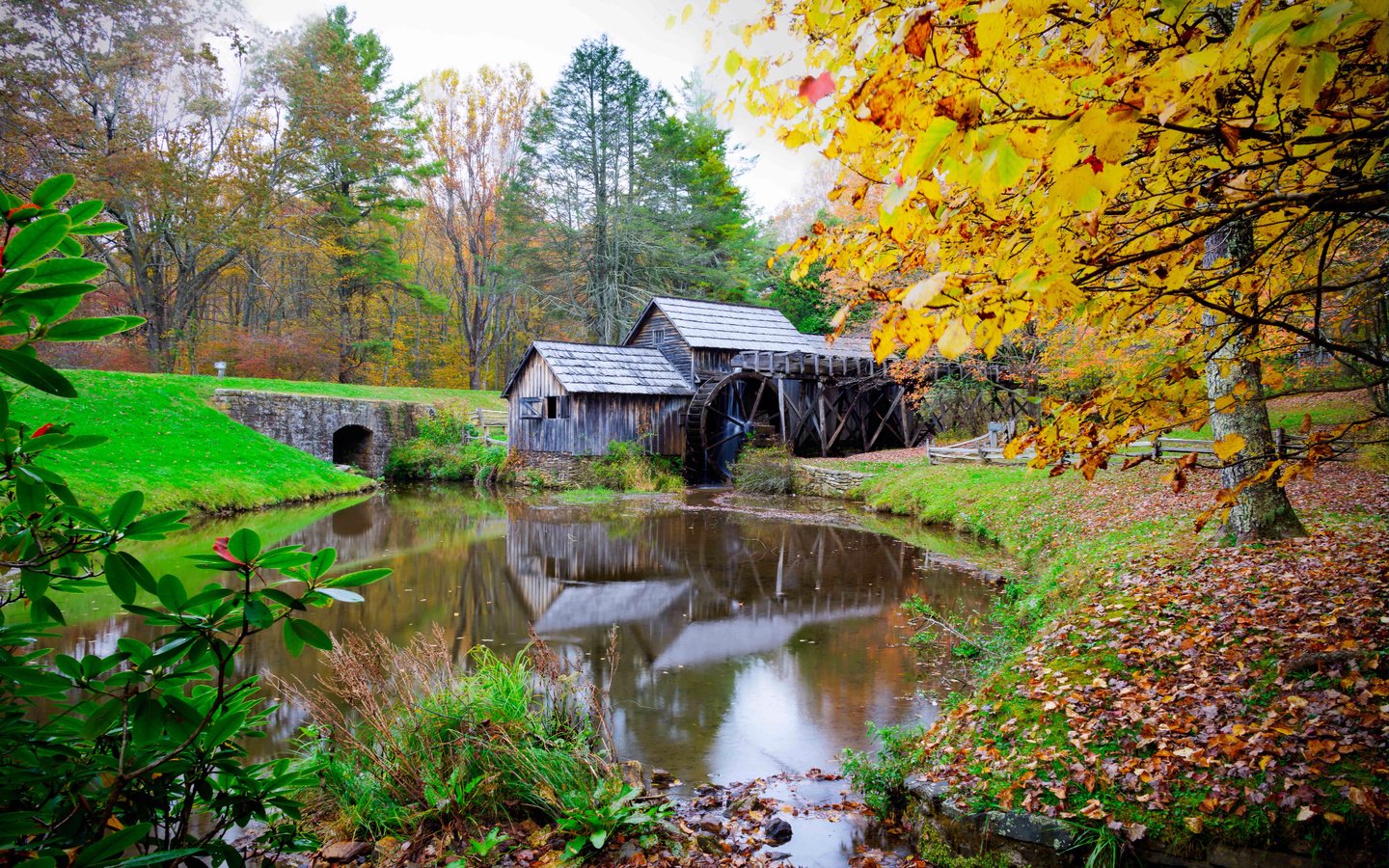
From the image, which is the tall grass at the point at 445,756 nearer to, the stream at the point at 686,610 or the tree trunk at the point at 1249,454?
the stream at the point at 686,610

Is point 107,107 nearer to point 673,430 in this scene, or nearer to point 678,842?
point 673,430

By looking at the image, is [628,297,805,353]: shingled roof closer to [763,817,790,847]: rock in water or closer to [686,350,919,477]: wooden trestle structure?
[686,350,919,477]: wooden trestle structure

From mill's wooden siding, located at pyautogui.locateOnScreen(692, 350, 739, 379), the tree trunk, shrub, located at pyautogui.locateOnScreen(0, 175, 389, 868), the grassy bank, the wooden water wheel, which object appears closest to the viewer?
shrub, located at pyautogui.locateOnScreen(0, 175, 389, 868)

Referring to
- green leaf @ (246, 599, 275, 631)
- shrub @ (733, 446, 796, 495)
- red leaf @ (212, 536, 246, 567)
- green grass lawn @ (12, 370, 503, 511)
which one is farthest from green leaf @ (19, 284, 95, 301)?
shrub @ (733, 446, 796, 495)

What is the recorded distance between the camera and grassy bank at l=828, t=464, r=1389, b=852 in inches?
116

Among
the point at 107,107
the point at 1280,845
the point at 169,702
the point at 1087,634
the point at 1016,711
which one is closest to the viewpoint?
the point at 169,702

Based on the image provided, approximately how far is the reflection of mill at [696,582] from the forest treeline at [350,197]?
15012 mm

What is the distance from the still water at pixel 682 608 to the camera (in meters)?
5.51

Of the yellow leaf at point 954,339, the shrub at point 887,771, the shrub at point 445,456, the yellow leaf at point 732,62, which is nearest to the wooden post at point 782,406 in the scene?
the shrub at point 445,456

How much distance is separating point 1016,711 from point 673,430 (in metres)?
18.2

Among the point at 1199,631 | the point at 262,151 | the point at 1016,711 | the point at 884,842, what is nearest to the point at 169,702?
the point at 884,842

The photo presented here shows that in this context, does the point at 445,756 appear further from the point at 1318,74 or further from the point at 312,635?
the point at 1318,74

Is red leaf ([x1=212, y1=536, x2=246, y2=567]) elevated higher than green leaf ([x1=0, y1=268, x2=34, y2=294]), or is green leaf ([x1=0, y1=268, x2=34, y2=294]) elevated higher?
green leaf ([x1=0, y1=268, x2=34, y2=294])

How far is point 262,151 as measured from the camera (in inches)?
883
